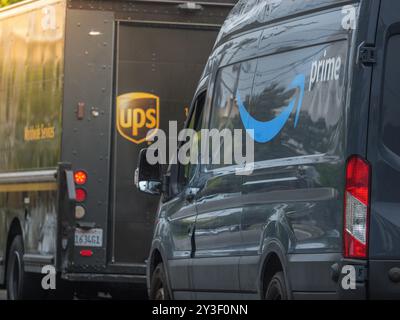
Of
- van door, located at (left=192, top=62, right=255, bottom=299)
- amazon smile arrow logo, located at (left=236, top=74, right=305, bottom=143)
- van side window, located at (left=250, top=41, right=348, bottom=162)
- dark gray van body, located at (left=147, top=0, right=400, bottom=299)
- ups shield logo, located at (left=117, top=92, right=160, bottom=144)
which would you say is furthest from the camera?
ups shield logo, located at (left=117, top=92, right=160, bottom=144)

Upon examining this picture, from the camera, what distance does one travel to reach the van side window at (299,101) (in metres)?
8.02

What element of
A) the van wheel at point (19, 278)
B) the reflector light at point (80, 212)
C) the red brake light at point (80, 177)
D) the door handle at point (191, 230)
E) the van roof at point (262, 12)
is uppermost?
the van roof at point (262, 12)

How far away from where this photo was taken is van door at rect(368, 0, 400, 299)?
24.9 feet

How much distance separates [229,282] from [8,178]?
6.81 m

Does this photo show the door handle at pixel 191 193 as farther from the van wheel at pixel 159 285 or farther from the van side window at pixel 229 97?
the van wheel at pixel 159 285

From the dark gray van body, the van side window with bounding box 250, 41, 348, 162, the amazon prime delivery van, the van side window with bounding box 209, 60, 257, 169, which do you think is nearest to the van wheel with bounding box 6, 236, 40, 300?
the amazon prime delivery van

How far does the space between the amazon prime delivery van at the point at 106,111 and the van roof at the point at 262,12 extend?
329 centimetres

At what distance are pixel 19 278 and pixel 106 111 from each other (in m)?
2.79

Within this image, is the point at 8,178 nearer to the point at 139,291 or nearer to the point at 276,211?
the point at 139,291

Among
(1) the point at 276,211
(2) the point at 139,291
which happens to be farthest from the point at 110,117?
(1) the point at 276,211

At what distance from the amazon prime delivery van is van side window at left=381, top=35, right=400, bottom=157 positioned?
6.35 metres

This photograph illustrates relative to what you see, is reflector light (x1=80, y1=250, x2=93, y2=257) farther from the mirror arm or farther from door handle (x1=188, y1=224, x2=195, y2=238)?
door handle (x1=188, y1=224, x2=195, y2=238)

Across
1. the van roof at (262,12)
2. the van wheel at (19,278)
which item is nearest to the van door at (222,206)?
the van roof at (262,12)

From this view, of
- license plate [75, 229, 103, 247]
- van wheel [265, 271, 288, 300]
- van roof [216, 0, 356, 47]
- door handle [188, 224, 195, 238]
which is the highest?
van roof [216, 0, 356, 47]
